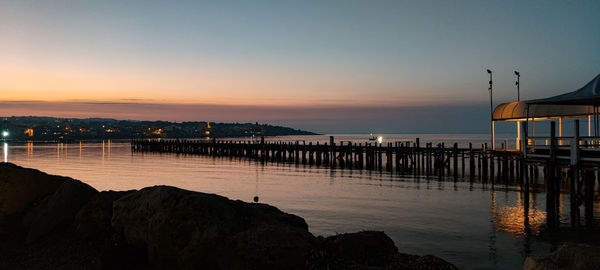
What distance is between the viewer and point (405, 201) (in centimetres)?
2464

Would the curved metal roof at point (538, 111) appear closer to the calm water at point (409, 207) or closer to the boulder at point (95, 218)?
the calm water at point (409, 207)

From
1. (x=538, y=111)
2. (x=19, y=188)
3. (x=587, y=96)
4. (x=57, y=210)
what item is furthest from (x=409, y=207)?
(x=19, y=188)

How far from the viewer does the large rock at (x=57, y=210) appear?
10945 mm

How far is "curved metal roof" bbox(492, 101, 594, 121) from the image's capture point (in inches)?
1202

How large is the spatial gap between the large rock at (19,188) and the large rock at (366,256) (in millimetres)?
7644

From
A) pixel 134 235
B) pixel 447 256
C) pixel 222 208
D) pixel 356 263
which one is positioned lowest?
pixel 447 256

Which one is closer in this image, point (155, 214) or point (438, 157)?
point (155, 214)

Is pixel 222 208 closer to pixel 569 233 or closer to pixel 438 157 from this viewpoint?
pixel 569 233

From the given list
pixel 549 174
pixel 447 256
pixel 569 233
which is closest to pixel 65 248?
pixel 447 256

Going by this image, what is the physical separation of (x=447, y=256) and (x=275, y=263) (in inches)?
278

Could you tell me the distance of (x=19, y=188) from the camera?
11.9 metres

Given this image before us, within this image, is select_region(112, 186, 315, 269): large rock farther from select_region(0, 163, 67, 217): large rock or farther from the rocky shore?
select_region(0, 163, 67, 217): large rock

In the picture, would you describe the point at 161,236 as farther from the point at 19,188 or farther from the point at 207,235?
the point at 19,188

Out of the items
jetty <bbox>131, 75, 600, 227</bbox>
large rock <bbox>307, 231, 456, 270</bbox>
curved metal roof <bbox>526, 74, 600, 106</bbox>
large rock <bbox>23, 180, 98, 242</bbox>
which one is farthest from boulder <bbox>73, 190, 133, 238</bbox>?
curved metal roof <bbox>526, 74, 600, 106</bbox>
